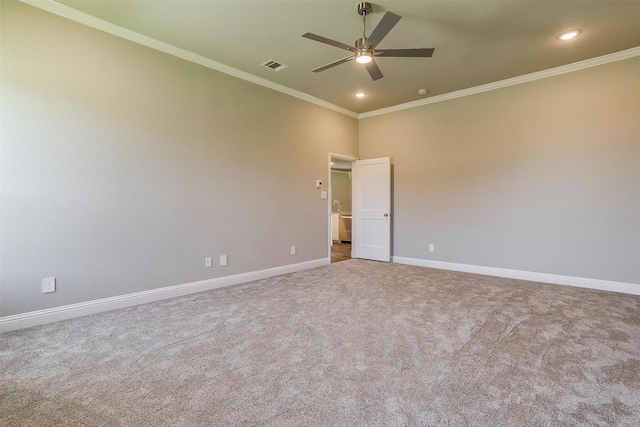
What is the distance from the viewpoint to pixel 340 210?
1036cm

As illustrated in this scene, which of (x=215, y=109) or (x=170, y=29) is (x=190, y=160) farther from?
(x=170, y=29)

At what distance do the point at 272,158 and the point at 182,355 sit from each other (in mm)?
3083

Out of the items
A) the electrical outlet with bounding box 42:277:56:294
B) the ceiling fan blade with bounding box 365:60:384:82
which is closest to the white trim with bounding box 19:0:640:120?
Result: the ceiling fan blade with bounding box 365:60:384:82

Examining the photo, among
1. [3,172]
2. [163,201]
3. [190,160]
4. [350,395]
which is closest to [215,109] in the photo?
[190,160]

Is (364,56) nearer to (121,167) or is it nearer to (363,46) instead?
(363,46)

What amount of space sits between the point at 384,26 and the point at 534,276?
4003 millimetres

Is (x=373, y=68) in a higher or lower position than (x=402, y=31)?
lower

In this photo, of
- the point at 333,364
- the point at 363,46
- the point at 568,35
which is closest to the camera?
the point at 333,364

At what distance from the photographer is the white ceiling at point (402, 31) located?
2768 millimetres

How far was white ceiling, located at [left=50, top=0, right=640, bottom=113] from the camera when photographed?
2768mm

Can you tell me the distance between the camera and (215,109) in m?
3.92

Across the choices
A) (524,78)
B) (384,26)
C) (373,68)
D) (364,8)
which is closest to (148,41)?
(364,8)

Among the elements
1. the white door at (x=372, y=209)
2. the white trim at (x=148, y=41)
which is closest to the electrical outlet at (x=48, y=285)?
the white trim at (x=148, y=41)

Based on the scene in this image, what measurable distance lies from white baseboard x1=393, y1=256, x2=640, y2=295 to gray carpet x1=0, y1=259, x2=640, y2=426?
0.32m
